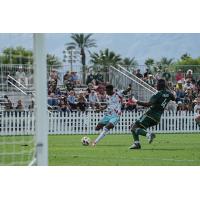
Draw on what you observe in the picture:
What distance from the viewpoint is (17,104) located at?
23453mm

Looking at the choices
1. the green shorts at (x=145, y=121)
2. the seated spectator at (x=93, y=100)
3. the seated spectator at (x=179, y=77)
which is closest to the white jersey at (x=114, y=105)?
the green shorts at (x=145, y=121)

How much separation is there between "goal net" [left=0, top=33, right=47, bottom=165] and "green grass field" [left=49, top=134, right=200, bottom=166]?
0.79 metres

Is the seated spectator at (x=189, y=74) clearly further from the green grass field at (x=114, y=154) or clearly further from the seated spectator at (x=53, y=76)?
the green grass field at (x=114, y=154)

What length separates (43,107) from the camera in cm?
916

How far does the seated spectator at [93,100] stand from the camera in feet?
84.0

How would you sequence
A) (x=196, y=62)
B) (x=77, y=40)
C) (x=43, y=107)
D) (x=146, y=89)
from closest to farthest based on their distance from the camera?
1. (x=43, y=107)
2. (x=146, y=89)
3. (x=196, y=62)
4. (x=77, y=40)

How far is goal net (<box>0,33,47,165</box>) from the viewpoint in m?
12.0

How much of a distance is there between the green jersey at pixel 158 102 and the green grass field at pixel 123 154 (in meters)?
0.78

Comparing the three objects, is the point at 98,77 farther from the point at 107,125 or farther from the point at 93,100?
the point at 107,125

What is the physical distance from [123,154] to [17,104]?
979 cm

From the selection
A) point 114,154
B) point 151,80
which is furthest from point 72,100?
point 114,154
